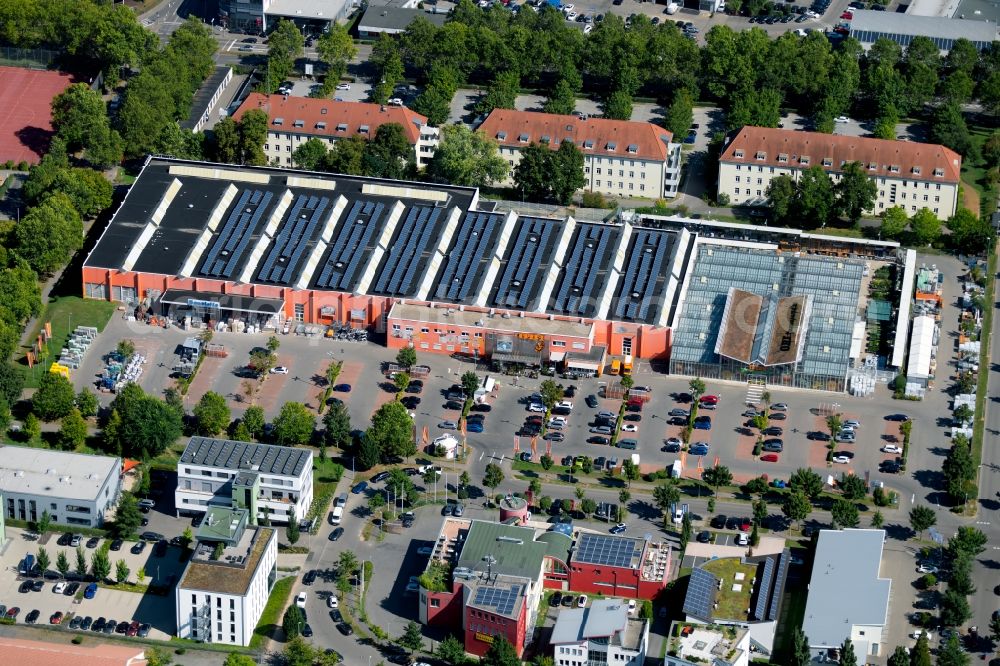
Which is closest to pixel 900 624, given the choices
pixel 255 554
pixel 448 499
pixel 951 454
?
pixel 951 454

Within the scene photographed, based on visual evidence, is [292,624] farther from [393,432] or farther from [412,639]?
[393,432]

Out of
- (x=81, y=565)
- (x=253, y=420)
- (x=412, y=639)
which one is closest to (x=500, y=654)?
(x=412, y=639)

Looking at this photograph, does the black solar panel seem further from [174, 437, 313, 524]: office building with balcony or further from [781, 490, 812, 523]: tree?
[174, 437, 313, 524]: office building with balcony

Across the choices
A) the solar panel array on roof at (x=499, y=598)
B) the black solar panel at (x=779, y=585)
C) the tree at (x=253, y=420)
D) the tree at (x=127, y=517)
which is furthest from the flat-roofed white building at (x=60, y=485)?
the black solar panel at (x=779, y=585)

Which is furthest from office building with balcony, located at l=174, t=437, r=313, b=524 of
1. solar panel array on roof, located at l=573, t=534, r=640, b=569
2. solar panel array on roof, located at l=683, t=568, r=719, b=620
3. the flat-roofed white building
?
solar panel array on roof, located at l=683, t=568, r=719, b=620

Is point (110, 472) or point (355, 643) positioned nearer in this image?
point (355, 643)

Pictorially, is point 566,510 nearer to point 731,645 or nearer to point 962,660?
point 731,645
